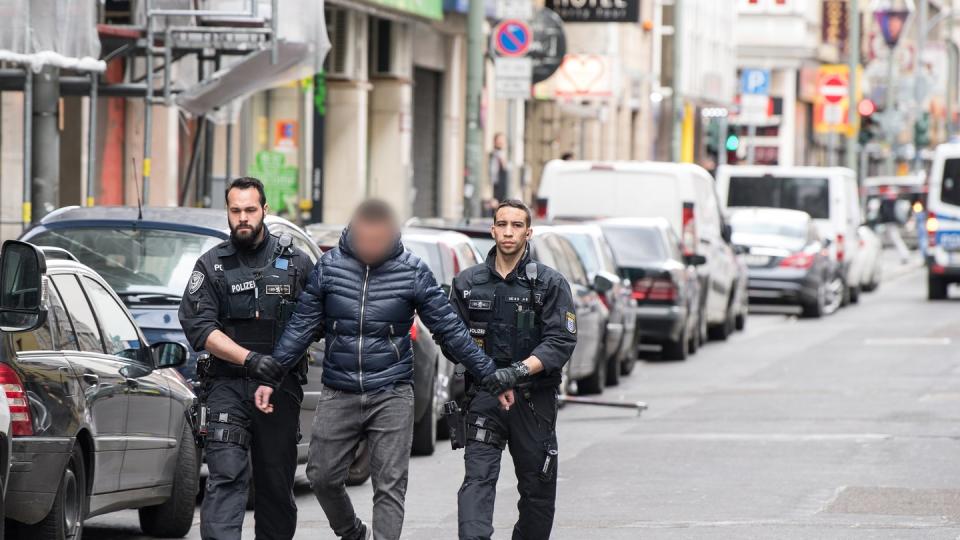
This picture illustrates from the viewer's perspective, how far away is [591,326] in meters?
18.3

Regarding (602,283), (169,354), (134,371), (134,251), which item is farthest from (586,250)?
(134,371)

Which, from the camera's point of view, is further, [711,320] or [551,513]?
[711,320]

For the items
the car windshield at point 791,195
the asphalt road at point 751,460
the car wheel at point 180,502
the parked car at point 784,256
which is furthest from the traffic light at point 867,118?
the car wheel at point 180,502

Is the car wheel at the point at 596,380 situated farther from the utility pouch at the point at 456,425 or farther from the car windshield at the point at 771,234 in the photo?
the car windshield at the point at 771,234

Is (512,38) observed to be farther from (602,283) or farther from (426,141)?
(426,141)

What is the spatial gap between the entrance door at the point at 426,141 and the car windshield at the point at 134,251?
82.3 ft

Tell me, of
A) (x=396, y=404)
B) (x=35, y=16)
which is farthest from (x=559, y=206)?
(x=396, y=404)

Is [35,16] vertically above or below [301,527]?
above

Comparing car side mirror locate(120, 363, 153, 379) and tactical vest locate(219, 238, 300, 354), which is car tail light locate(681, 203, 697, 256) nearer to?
car side mirror locate(120, 363, 153, 379)

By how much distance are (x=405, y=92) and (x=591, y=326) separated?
1689cm

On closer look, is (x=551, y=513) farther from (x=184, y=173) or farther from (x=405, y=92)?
(x=405, y=92)

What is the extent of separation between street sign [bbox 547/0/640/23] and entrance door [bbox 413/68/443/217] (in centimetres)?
512

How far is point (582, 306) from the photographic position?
1791cm

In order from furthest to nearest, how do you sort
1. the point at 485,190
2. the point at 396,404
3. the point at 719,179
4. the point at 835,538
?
Result: the point at 485,190 → the point at 719,179 → the point at 835,538 → the point at 396,404
